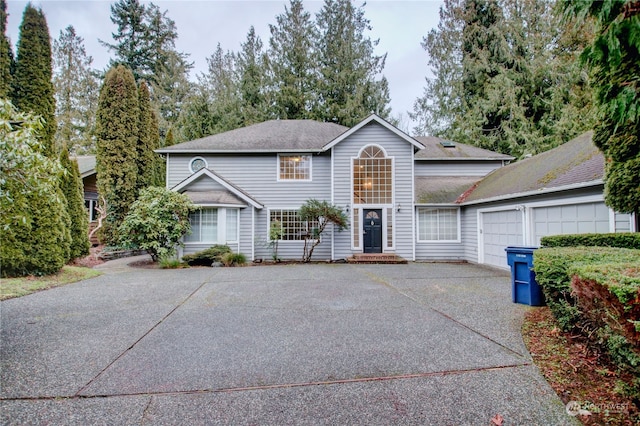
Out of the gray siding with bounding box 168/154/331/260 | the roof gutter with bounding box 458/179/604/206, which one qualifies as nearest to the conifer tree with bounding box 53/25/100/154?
the gray siding with bounding box 168/154/331/260

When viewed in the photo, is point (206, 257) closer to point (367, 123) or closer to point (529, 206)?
point (367, 123)

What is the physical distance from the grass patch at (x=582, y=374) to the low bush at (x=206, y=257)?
32.2 ft

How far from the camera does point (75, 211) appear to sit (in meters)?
10.7

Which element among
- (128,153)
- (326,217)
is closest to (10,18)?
(128,153)

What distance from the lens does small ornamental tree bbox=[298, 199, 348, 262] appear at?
472 inches

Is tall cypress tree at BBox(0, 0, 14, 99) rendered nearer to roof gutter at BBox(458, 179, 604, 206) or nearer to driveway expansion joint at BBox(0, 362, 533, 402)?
driveway expansion joint at BBox(0, 362, 533, 402)

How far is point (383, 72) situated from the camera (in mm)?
26234

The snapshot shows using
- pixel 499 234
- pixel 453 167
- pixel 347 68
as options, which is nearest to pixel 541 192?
pixel 499 234

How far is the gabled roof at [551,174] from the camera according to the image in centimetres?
733

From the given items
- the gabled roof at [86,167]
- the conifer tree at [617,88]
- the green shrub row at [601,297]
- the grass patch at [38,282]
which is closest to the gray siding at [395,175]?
the conifer tree at [617,88]

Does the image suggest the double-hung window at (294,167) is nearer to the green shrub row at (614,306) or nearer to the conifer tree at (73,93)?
the green shrub row at (614,306)

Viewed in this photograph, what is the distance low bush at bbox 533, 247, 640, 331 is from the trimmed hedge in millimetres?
1336

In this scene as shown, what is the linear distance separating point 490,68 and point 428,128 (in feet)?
19.9

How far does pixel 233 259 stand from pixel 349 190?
17.9 ft
